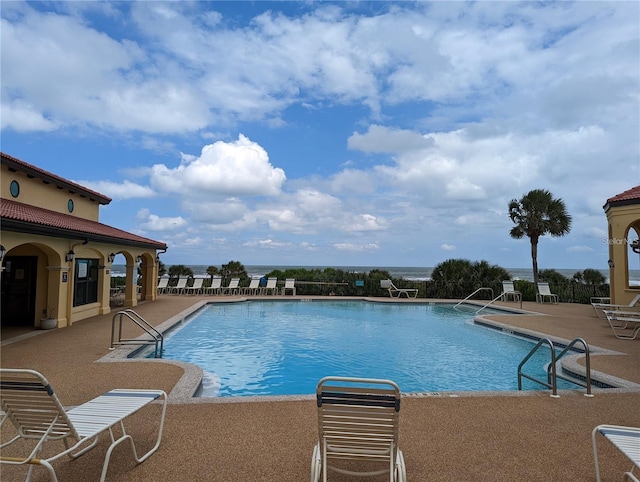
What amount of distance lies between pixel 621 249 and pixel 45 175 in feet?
62.2

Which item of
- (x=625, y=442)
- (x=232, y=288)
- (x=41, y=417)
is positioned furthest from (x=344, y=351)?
(x=232, y=288)

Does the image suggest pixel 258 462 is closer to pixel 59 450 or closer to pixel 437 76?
pixel 59 450

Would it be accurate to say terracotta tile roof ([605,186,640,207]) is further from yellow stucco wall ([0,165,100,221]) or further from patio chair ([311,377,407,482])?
yellow stucco wall ([0,165,100,221])

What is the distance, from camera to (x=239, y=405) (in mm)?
4914

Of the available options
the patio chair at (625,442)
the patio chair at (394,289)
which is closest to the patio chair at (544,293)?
the patio chair at (394,289)

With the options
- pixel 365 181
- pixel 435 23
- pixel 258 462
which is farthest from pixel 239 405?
pixel 365 181

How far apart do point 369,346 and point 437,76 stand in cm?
1005

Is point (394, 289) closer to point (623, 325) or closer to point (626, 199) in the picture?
point (623, 325)

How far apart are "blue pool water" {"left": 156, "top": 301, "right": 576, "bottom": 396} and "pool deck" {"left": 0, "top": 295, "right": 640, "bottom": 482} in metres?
1.77

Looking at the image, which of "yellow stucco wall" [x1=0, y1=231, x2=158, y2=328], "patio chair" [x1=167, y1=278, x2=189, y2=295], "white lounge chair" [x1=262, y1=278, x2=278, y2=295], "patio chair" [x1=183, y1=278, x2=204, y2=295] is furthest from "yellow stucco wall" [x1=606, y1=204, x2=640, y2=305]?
"patio chair" [x1=167, y1=278, x2=189, y2=295]

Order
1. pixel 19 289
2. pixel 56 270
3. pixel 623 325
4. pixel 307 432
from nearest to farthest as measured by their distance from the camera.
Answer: pixel 307 432 < pixel 56 270 < pixel 19 289 < pixel 623 325

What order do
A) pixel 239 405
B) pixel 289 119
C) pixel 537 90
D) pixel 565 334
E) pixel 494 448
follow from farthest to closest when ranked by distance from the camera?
pixel 289 119
pixel 537 90
pixel 565 334
pixel 239 405
pixel 494 448

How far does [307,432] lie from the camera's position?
13.6ft

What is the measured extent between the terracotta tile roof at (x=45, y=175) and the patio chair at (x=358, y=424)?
12226mm
